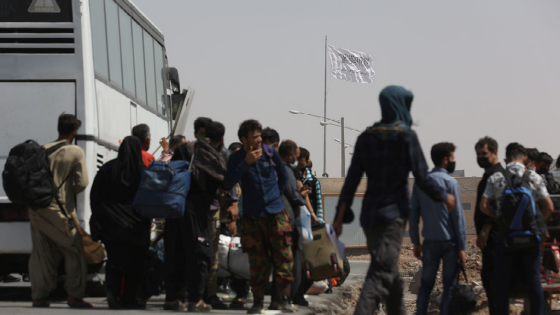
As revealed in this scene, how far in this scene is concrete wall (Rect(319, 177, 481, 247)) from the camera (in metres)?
27.5

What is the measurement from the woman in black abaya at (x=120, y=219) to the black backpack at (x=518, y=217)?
3481mm

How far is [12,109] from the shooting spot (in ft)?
30.1

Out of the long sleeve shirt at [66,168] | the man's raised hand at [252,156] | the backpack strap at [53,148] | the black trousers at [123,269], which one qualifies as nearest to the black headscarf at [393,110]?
the man's raised hand at [252,156]

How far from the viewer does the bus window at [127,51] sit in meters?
10.8

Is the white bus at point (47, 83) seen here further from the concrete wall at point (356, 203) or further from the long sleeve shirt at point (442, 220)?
the concrete wall at point (356, 203)

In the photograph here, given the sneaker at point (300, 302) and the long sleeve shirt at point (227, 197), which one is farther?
the sneaker at point (300, 302)

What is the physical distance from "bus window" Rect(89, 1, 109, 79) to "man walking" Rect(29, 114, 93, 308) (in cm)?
135

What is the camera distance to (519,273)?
25.4 ft

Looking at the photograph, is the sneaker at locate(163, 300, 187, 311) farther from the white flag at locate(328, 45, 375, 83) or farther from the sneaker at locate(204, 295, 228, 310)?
the white flag at locate(328, 45, 375, 83)

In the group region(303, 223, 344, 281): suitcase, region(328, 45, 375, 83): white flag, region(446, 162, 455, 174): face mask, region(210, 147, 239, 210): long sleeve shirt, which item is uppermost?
region(328, 45, 375, 83): white flag

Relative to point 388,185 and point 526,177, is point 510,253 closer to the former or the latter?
point 526,177

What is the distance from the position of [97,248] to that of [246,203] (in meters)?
1.96

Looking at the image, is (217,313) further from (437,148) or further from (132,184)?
(437,148)

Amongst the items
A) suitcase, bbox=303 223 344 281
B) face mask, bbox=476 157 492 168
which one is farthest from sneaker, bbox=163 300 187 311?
face mask, bbox=476 157 492 168
